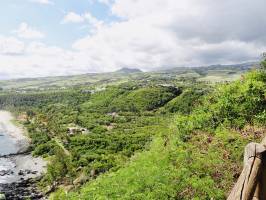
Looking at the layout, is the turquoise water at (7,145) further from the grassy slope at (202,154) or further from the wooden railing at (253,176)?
the wooden railing at (253,176)

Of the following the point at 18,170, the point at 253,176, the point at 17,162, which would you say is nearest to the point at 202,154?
the point at 253,176

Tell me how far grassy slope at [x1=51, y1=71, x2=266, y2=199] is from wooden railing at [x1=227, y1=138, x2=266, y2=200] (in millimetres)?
8910

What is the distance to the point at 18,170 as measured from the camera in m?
109

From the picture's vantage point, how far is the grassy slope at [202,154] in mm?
20647

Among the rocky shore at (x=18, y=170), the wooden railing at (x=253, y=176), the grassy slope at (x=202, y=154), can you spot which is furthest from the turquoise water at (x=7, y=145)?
the wooden railing at (x=253, y=176)

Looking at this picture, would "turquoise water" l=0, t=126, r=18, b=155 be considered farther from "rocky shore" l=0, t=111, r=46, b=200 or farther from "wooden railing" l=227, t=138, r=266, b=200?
"wooden railing" l=227, t=138, r=266, b=200

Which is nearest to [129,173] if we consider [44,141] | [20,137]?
[44,141]

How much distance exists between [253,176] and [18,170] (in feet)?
353

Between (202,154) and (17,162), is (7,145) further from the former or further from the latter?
(202,154)

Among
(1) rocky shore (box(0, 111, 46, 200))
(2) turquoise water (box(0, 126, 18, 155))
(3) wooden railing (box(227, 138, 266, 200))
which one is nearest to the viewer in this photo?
(3) wooden railing (box(227, 138, 266, 200))

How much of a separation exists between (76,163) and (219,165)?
286 ft

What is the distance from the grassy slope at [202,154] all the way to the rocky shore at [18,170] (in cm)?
5595

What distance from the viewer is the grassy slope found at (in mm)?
20647

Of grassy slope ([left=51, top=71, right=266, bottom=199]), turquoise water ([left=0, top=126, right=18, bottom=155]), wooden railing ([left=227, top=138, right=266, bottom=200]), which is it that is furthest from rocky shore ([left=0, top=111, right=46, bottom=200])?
wooden railing ([left=227, top=138, right=266, bottom=200])
